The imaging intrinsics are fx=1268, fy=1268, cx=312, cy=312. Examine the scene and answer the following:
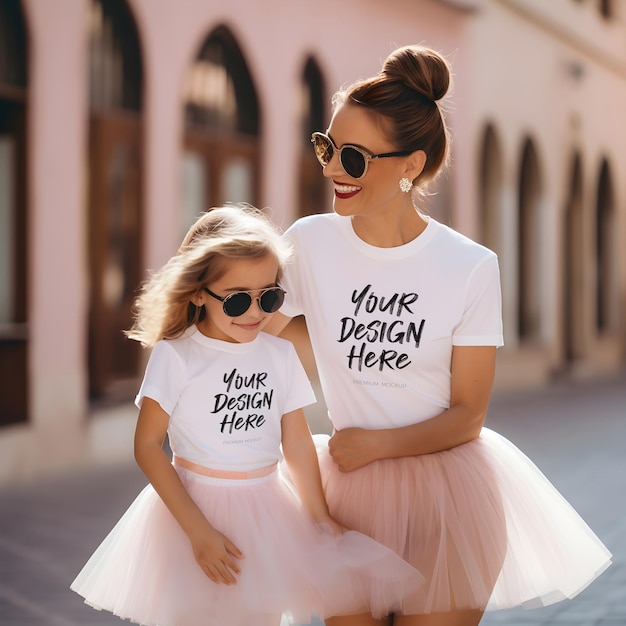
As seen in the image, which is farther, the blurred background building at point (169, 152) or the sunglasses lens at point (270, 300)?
the blurred background building at point (169, 152)

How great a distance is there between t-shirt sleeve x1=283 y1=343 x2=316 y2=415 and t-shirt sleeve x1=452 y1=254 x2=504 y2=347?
1.25ft

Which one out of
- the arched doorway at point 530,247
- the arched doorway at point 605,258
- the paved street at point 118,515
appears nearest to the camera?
the paved street at point 118,515

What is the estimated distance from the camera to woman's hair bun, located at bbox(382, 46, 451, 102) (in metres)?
2.91

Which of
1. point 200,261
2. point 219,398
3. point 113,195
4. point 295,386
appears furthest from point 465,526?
point 113,195

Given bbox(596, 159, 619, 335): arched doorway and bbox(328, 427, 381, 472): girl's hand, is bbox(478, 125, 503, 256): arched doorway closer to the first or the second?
bbox(596, 159, 619, 335): arched doorway

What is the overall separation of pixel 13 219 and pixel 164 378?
271 inches

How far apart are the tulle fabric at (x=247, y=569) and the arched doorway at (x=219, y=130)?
879 centimetres

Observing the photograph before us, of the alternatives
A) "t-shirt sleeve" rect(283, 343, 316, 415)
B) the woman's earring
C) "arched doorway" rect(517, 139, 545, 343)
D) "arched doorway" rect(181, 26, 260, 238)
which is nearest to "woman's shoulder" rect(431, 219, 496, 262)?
the woman's earring

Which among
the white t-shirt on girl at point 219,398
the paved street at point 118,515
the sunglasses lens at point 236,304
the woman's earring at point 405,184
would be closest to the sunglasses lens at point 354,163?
the woman's earring at point 405,184

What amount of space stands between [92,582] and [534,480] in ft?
3.66

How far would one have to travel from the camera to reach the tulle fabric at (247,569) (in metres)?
2.81

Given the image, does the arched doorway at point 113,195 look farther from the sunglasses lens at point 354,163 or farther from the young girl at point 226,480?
the sunglasses lens at point 354,163

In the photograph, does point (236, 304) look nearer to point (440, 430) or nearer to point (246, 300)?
point (246, 300)

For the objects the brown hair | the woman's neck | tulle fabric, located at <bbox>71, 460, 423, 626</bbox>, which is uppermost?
the brown hair
